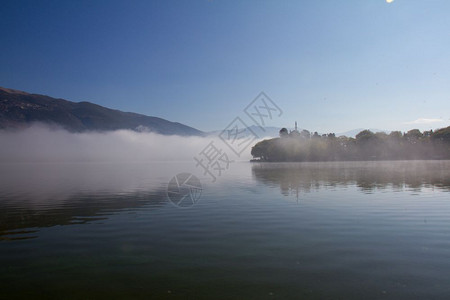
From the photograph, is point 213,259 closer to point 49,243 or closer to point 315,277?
point 315,277

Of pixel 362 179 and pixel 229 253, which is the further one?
pixel 362 179

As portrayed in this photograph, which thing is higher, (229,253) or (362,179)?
(362,179)

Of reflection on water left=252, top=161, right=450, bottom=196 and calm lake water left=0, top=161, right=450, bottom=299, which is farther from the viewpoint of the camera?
reflection on water left=252, top=161, right=450, bottom=196

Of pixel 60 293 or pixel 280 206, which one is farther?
pixel 280 206

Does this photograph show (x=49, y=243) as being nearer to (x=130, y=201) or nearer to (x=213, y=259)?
(x=213, y=259)

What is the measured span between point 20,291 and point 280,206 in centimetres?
1989

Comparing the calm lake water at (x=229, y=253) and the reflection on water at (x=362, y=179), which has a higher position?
the reflection on water at (x=362, y=179)

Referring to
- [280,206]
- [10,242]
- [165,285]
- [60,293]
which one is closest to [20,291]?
[60,293]

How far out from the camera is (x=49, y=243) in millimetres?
14930

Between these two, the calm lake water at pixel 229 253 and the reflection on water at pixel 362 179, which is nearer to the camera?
the calm lake water at pixel 229 253

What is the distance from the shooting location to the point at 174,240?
15.1m

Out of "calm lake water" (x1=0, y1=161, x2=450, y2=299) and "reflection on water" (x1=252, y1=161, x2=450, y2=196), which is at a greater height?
"reflection on water" (x1=252, y1=161, x2=450, y2=196)

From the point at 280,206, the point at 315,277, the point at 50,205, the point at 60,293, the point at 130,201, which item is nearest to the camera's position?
the point at 60,293

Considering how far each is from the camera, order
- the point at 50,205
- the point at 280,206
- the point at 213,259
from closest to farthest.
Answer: the point at 213,259 → the point at 280,206 → the point at 50,205
